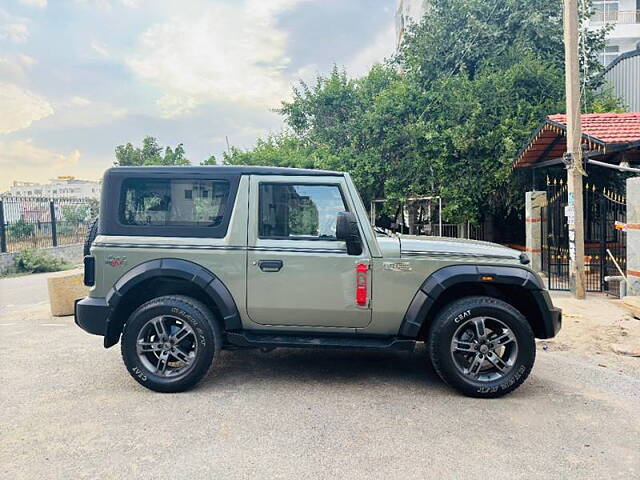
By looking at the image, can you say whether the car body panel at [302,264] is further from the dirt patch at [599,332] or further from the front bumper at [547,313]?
the dirt patch at [599,332]

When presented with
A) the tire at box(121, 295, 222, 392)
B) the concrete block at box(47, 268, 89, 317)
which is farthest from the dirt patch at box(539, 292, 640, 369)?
the concrete block at box(47, 268, 89, 317)

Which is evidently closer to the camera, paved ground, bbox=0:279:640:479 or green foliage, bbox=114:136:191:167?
paved ground, bbox=0:279:640:479

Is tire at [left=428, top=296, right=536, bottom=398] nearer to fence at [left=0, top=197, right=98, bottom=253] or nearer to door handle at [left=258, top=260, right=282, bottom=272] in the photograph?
door handle at [left=258, top=260, right=282, bottom=272]

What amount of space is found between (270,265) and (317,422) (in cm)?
137

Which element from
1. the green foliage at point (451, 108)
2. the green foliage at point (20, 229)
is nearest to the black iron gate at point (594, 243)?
the green foliage at point (451, 108)

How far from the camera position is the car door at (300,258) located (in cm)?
415

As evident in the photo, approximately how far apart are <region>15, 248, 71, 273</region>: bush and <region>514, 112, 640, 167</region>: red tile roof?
1500cm

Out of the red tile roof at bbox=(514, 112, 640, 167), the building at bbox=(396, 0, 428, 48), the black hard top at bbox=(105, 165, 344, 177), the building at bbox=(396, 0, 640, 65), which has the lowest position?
the black hard top at bbox=(105, 165, 344, 177)

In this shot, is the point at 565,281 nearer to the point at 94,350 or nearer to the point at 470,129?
the point at 470,129

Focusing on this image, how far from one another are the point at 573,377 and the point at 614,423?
3.42 ft

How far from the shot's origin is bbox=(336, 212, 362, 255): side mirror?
12.8 feet

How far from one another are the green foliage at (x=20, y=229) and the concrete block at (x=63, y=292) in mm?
10089

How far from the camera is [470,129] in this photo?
12.4 m

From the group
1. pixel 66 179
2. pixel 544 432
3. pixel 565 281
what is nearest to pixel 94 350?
pixel 544 432
